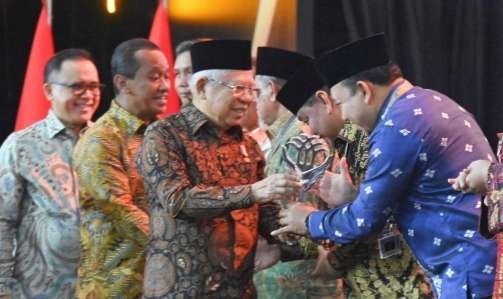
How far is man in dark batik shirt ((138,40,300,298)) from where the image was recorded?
343 centimetres

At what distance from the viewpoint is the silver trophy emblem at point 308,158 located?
364 centimetres

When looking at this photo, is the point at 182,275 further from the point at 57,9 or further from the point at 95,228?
the point at 57,9

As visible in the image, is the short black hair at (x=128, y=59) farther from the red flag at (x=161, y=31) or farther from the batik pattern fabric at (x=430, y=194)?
the red flag at (x=161, y=31)

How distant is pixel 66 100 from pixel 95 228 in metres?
0.70

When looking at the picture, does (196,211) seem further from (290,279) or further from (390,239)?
(290,279)

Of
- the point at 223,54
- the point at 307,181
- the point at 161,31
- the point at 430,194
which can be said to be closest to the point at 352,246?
the point at 307,181

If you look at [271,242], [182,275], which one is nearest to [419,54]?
[271,242]

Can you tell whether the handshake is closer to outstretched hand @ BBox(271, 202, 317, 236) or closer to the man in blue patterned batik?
outstretched hand @ BBox(271, 202, 317, 236)

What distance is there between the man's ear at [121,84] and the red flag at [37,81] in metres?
1.57

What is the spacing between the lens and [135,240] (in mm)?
4098

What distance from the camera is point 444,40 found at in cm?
612

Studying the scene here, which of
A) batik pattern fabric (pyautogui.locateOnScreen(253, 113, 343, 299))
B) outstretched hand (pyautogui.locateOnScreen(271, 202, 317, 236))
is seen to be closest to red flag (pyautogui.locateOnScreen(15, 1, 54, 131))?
batik pattern fabric (pyautogui.locateOnScreen(253, 113, 343, 299))

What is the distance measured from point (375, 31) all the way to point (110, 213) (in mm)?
2239

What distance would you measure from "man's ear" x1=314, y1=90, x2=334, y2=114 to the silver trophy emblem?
20 centimetres
